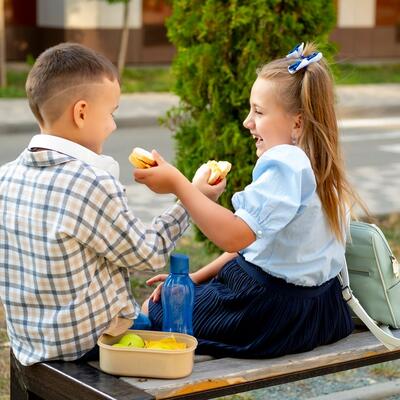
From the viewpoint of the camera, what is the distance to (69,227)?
9.93ft

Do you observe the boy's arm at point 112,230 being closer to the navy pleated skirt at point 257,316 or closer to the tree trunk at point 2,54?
the navy pleated skirt at point 257,316

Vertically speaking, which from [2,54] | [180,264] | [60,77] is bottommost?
[2,54]

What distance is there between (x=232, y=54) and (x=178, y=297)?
9.83 feet

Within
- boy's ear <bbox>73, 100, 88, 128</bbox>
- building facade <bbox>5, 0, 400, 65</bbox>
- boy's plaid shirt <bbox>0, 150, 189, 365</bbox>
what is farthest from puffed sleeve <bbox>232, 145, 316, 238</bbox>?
building facade <bbox>5, 0, 400, 65</bbox>

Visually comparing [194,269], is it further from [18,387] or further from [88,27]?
[88,27]

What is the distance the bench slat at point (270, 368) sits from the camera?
304 centimetres

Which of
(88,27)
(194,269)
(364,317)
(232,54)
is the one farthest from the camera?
(88,27)

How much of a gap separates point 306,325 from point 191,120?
10.1 ft

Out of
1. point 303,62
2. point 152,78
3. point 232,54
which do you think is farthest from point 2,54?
point 303,62

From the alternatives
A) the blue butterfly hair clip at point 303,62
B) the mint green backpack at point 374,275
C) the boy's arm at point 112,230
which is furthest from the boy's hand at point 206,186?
the mint green backpack at point 374,275

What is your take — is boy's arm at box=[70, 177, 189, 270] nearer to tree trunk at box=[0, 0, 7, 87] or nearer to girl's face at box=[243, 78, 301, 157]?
girl's face at box=[243, 78, 301, 157]

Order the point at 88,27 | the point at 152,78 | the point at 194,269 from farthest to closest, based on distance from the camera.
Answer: the point at 88,27 < the point at 152,78 < the point at 194,269

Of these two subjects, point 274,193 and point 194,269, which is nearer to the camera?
point 274,193

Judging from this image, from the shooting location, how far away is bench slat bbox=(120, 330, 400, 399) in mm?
3035
